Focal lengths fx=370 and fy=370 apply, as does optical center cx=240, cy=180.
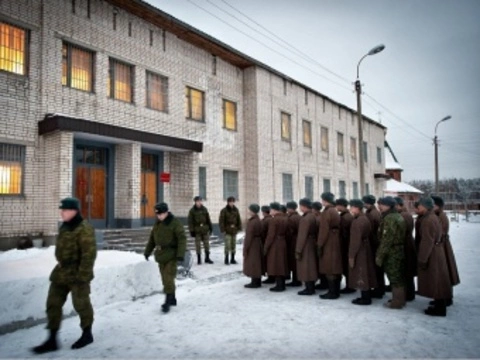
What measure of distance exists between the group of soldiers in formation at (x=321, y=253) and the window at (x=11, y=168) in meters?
6.17

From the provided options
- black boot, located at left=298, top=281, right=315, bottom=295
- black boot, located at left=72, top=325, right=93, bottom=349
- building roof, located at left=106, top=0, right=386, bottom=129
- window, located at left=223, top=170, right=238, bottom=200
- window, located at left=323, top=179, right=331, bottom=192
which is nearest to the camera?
black boot, located at left=72, top=325, right=93, bottom=349

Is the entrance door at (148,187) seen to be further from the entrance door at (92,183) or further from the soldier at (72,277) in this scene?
the soldier at (72,277)

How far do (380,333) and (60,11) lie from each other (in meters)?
12.6

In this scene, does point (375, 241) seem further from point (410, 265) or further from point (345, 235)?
point (410, 265)

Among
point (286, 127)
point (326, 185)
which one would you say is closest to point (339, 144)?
point (326, 185)

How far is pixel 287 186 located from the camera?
21.5 meters

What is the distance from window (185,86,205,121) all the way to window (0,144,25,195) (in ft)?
23.6

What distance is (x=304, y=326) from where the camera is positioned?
521cm

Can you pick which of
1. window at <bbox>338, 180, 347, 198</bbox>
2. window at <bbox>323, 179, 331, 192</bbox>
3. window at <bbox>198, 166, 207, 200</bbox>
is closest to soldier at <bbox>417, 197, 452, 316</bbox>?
window at <bbox>198, 166, 207, 200</bbox>

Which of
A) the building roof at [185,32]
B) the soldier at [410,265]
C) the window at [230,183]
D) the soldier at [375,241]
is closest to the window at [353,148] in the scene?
the building roof at [185,32]

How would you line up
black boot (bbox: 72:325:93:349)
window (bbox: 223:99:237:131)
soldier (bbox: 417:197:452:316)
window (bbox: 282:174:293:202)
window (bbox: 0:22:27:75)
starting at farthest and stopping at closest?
window (bbox: 282:174:293:202) → window (bbox: 223:99:237:131) → window (bbox: 0:22:27:75) → soldier (bbox: 417:197:452:316) → black boot (bbox: 72:325:93:349)

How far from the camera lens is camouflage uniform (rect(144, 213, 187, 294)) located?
6.24 meters

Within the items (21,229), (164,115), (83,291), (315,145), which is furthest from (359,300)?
(315,145)

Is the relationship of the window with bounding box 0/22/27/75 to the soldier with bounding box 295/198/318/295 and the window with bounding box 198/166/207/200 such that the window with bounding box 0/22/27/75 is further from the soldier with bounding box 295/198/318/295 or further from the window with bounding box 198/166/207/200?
the soldier with bounding box 295/198/318/295
